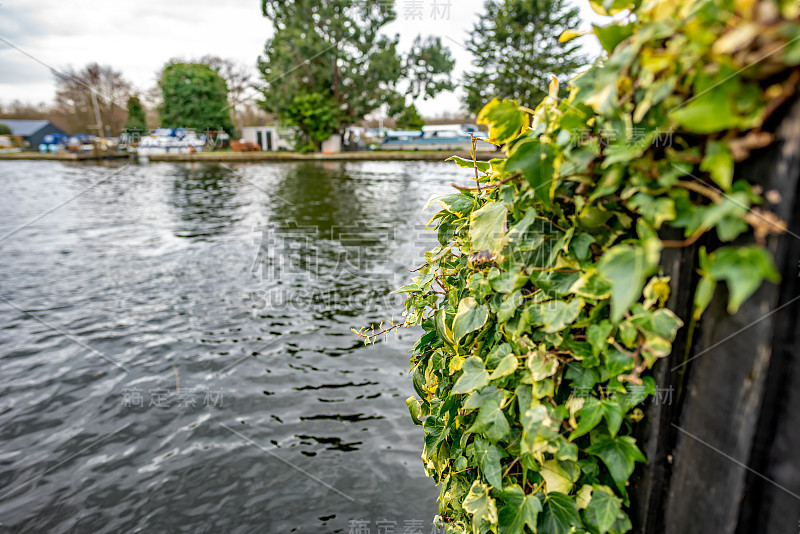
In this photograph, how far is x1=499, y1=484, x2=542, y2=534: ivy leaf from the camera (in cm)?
102

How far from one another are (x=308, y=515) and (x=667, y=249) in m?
2.54

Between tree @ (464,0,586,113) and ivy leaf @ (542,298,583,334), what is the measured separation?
33867 mm

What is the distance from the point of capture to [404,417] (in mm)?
3512

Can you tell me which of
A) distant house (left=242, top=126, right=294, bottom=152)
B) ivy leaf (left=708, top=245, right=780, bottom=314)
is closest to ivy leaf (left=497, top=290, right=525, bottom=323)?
ivy leaf (left=708, top=245, right=780, bottom=314)

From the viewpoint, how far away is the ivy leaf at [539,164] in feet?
2.83

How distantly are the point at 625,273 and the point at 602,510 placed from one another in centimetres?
59

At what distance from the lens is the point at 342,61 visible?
33.0 m

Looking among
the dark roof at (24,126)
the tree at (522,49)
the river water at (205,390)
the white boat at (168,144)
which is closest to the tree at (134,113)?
the white boat at (168,144)

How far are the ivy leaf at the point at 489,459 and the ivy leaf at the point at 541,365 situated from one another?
0.27 m

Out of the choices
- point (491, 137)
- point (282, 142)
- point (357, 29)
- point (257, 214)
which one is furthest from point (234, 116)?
point (491, 137)

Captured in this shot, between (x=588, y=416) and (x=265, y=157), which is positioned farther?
(x=265, y=157)

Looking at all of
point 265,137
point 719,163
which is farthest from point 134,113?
point 719,163

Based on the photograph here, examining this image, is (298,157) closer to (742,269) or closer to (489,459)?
(489,459)

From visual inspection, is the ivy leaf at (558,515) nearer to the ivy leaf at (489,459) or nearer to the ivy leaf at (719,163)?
the ivy leaf at (489,459)
